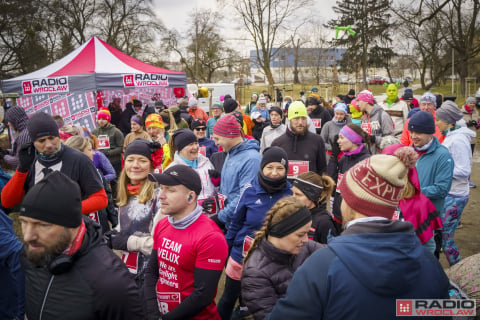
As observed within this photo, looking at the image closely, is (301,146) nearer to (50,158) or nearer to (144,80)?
(50,158)

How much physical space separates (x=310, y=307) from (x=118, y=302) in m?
0.89

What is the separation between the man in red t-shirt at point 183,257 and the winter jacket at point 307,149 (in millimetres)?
2616

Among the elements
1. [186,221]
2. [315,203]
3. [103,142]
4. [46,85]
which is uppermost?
[46,85]

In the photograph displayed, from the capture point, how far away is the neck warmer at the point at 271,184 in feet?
10.2

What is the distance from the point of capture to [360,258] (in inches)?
55.6

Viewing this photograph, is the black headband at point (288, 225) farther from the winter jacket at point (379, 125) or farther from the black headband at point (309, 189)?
the winter jacket at point (379, 125)

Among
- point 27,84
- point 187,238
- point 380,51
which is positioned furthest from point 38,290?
point 380,51

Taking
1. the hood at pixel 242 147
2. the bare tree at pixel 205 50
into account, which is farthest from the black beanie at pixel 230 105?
the bare tree at pixel 205 50

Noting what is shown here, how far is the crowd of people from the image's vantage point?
1475 mm

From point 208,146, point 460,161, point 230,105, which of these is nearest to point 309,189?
point 460,161

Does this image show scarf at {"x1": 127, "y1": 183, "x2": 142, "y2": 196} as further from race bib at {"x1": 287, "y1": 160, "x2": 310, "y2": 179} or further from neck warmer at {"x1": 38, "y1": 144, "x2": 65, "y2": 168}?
race bib at {"x1": 287, "y1": 160, "x2": 310, "y2": 179}

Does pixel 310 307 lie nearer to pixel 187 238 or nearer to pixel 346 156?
pixel 187 238

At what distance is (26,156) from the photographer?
3.24 m

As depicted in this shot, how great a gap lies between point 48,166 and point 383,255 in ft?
9.62
